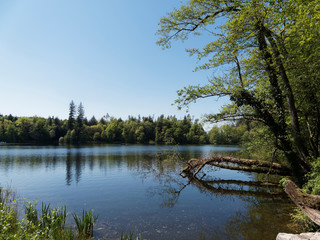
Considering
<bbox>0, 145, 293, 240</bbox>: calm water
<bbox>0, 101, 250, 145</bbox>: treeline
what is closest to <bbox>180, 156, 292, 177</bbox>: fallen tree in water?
<bbox>0, 145, 293, 240</bbox>: calm water

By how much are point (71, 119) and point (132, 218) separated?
10280 centimetres

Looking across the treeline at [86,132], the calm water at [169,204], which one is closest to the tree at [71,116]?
the treeline at [86,132]

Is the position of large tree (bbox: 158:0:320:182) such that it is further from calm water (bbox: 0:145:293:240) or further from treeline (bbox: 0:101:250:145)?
treeline (bbox: 0:101:250:145)

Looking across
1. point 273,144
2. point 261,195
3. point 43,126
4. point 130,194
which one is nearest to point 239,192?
point 261,195

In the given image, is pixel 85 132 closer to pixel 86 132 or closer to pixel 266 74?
pixel 86 132

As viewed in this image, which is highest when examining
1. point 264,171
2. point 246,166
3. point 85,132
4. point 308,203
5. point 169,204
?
point 85,132

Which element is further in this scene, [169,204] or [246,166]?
A: [246,166]

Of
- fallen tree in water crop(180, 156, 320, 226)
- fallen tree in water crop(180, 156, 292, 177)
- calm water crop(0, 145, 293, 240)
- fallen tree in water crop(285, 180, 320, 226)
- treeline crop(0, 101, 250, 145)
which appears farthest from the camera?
treeline crop(0, 101, 250, 145)

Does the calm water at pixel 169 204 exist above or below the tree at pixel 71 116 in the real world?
below

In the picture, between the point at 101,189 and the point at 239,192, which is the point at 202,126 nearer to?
the point at 239,192

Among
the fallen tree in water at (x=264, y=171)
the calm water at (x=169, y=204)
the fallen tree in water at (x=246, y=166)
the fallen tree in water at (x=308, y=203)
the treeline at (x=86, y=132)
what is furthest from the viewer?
the treeline at (x=86, y=132)

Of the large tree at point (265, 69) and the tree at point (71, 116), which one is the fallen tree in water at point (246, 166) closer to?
the large tree at point (265, 69)

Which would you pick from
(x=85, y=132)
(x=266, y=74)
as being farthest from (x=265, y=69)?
(x=85, y=132)

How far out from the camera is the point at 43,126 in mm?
102812
